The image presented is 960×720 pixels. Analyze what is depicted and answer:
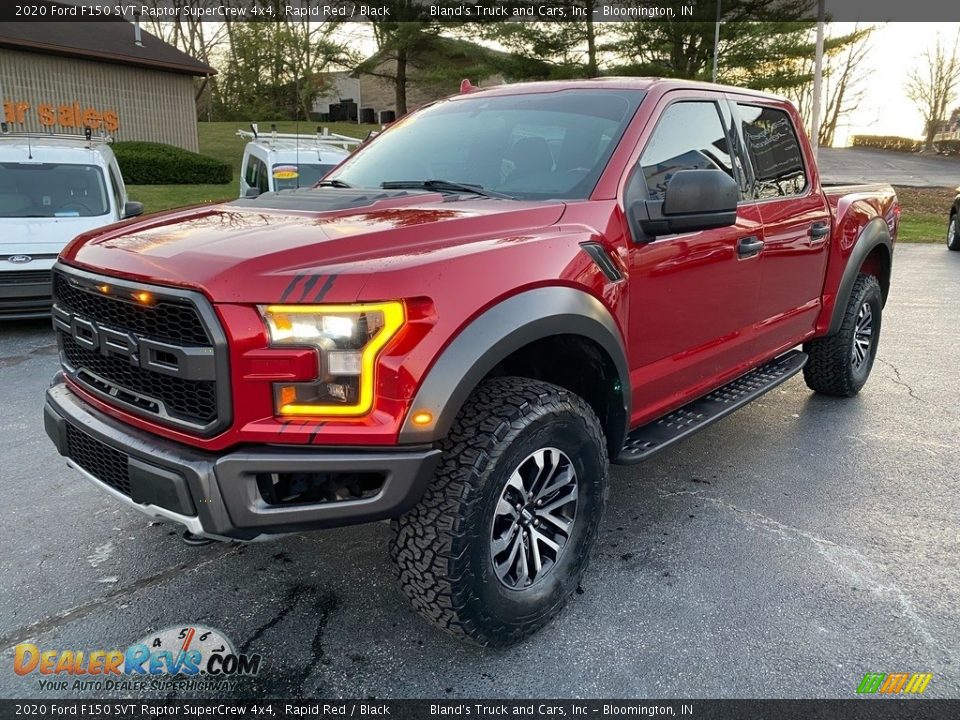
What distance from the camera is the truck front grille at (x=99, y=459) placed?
237cm

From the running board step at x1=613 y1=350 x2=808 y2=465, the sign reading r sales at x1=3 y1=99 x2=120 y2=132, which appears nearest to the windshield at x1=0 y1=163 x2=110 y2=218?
the running board step at x1=613 y1=350 x2=808 y2=465

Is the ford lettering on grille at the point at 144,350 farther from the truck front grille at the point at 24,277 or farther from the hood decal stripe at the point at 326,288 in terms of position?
the truck front grille at the point at 24,277

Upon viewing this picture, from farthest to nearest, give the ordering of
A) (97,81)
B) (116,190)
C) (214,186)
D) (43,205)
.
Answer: (97,81), (214,186), (116,190), (43,205)

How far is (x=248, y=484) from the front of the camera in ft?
6.87

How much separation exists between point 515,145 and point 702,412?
1505 millimetres

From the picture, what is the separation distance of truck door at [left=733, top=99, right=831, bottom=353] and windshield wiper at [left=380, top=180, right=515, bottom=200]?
152 centimetres

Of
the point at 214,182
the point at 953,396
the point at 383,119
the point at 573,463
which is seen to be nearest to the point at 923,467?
the point at 953,396

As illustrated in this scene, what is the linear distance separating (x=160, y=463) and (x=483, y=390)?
99 cm

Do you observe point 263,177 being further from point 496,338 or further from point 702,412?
point 496,338

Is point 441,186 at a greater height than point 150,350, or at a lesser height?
greater

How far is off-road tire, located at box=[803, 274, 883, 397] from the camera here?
16.3 ft

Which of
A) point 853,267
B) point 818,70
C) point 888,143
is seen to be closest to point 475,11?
point 818,70

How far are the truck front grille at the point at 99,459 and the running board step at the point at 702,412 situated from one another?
5.81ft

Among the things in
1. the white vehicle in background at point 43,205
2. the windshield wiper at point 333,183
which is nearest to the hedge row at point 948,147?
the white vehicle in background at point 43,205
